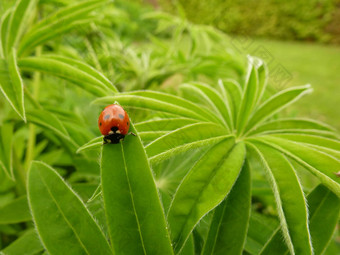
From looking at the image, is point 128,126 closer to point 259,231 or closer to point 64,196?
point 64,196

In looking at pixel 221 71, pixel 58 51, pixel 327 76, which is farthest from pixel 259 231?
pixel 327 76

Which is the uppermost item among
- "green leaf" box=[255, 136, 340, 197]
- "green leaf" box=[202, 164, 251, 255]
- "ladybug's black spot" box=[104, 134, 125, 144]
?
"ladybug's black spot" box=[104, 134, 125, 144]

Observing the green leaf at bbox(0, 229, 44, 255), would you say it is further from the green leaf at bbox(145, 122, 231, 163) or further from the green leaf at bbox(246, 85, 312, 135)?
the green leaf at bbox(246, 85, 312, 135)

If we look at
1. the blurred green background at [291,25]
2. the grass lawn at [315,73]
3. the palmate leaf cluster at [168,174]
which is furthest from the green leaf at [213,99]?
the blurred green background at [291,25]

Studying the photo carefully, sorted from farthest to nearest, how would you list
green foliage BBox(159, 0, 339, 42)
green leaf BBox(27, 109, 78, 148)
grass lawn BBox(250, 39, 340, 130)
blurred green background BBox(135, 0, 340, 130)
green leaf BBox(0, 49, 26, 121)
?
1. green foliage BBox(159, 0, 339, 42)
2. blurred green background BBox(135, 0, 340, 130)
3. grass lawn BBox(250, 39, 340, 130)
4. green leaf BBox(27, 109, 78, 148)
5. green leaf BBox(0, 49, 26, 121)

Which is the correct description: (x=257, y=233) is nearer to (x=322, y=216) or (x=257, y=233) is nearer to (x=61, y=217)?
(x=322, y=216)

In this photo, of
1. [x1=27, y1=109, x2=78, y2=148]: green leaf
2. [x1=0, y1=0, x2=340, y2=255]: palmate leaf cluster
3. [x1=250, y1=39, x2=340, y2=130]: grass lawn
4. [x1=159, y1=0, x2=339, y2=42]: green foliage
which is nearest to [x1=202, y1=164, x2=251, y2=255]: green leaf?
[x1=0, y1=0, x2=340, y2=255]: palmate leaf cluster

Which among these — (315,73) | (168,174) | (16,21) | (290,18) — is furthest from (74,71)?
(290,18)
